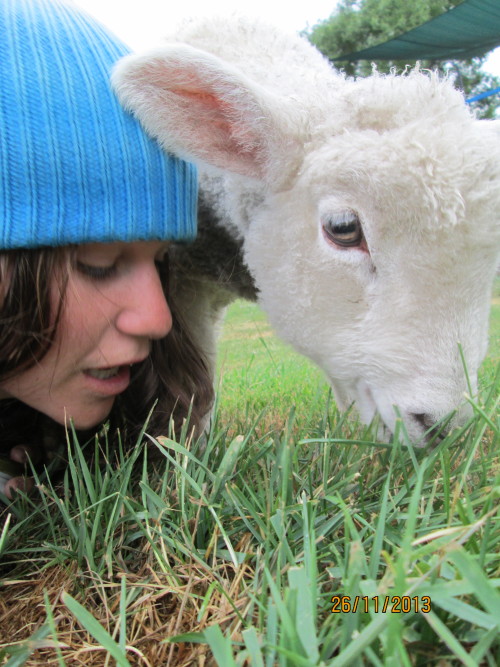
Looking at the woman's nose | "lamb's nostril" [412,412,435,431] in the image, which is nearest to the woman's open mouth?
the woman's nose

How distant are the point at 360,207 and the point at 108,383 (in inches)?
31.4

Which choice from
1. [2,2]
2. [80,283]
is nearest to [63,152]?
[80,283]

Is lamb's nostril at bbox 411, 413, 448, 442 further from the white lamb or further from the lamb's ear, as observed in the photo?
the lamb's ear

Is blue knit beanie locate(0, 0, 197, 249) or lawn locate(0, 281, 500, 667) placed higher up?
blue knit beanie locate(0, 0, 197, 249)

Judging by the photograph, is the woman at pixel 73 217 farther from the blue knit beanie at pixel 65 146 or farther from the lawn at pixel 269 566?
the lawn at pixel 269 566

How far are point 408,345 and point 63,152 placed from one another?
2.89 ft

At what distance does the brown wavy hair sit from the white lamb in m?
0.41

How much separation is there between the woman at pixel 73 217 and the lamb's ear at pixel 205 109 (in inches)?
2.2

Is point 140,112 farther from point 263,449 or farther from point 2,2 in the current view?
point 263,449

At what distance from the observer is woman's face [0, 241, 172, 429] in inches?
54.9

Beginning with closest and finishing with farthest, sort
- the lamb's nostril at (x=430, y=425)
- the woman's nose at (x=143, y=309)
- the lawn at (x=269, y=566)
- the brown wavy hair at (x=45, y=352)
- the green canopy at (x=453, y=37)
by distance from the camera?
the lawn at (x=269, y=566), the lamb's nostril at (x=430, y=425), the brown wavy hair at (x=45, y=352), the woman's nose at (x=143, y=309), the green canopy at (x=453, y=37)

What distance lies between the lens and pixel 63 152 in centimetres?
128

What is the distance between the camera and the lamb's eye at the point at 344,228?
134 centimetres
